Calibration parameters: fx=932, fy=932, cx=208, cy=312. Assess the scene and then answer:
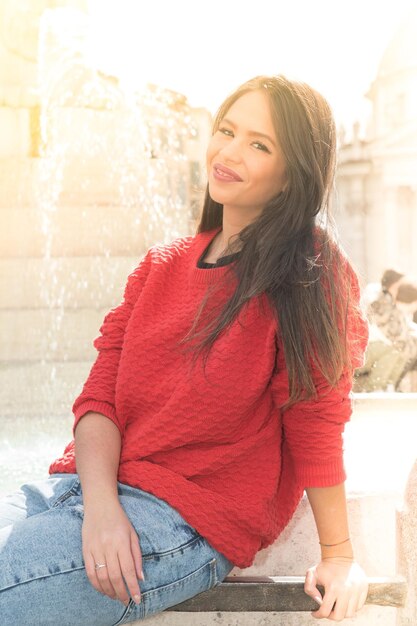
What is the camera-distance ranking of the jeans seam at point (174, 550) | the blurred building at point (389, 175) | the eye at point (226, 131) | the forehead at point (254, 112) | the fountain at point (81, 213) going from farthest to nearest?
the blurred building at point (389, 175) < the fountain at point (81, 213) < the eye at point (226, 131) < the forehead at point (254, 112) < the jeans seam at point (174, 550)

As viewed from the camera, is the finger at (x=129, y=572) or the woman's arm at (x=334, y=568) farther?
the woman's arm at (x=334, y=568)

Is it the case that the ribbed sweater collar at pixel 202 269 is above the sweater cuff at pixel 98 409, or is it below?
above

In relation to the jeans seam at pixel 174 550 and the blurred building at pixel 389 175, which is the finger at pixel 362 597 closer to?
the jeans seam at pixel 174 550

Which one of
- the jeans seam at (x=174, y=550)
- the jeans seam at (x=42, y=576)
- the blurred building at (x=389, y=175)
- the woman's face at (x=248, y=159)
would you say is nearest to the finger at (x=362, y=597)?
the jeans seam at (x=174, y=550)

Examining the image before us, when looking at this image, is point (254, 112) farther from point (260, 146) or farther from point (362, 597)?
point (362, 597)

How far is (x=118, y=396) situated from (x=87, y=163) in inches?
281

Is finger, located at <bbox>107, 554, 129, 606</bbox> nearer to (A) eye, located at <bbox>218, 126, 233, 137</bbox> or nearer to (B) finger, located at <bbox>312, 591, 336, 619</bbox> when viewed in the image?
(B) finger, located at <bbox>312, 591, 336, 619</bbox>

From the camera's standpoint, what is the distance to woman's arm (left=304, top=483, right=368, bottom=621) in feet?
6.19

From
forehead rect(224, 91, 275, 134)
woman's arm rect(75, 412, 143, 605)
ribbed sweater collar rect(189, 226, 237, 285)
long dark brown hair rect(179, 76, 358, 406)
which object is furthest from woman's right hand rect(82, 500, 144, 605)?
forehead rect(224, 91, 275, 134)

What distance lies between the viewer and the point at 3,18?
440 inches

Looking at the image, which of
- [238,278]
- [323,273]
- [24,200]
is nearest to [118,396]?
[238,278]

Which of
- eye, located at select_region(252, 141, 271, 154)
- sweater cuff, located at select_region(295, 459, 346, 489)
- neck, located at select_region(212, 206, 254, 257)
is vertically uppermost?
eye, located at select_region(252, 141, 271, 154)

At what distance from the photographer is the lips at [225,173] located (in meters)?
2.11

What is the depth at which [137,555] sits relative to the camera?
1.80m
